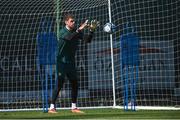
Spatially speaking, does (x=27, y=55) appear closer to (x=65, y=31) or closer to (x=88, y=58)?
(x=88, y=58)

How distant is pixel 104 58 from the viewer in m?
15.8

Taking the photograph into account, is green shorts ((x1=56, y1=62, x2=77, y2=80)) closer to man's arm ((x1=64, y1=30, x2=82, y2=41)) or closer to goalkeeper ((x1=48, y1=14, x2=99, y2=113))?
goalkeeper ((x1=48, y1=14, x2=99, y2=113))

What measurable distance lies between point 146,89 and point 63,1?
11.9 feet

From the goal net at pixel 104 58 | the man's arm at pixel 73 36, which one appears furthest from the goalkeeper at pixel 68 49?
the goal net at pixel 104 58

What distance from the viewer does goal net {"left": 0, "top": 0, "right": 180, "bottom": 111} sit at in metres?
14.9

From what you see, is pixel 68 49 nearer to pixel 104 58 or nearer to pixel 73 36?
pixel 73 36

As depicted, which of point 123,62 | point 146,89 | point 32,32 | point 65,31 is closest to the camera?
point 65,31

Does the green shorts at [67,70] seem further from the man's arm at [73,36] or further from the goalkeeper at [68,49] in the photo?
the man's arm at [73,36]

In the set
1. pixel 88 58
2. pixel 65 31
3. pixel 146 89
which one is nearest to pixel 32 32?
pixel 88 58

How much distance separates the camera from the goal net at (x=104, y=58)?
48.7 feet

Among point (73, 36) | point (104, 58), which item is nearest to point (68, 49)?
point (73, 36)

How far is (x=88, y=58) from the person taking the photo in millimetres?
15914

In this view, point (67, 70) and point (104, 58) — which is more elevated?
point (104, 58)

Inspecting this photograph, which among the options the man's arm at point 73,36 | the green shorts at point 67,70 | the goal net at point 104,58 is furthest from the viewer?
the goal net at point 104,58
